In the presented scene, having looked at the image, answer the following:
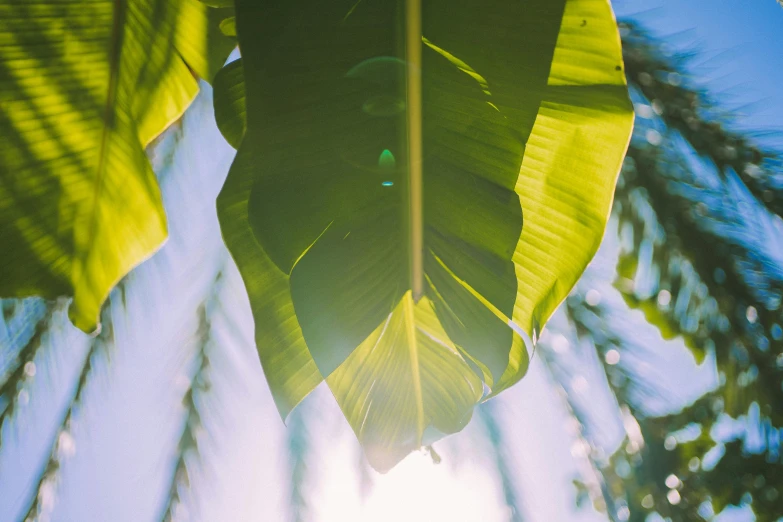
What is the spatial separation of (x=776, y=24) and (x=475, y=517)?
1.40 metres

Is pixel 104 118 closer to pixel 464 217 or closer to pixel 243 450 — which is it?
pixel 464 217

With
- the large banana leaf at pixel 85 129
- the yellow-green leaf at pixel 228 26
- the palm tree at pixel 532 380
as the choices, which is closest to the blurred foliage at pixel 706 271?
the palm tree at pixel 532 380

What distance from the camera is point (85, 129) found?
0.72 m

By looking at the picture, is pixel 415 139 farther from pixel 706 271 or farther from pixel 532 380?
pixel 532 380

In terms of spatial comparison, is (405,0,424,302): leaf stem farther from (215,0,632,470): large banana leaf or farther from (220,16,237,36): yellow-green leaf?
(220,16,237,36): yellow-green leaf

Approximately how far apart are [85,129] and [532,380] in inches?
46.6

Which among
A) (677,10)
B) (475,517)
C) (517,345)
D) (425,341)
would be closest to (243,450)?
(475,517)

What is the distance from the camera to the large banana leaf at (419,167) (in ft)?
1.73

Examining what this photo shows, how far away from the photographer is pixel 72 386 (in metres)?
1.27

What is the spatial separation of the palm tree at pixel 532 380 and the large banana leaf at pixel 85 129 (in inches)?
18.6

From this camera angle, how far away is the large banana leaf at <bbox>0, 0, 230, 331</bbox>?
26.3 inches

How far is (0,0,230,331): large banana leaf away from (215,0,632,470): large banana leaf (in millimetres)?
173

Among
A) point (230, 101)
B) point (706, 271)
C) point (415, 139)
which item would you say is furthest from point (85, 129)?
point (706, 271)

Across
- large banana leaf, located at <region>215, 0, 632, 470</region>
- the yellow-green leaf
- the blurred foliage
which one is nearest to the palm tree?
the blurred foliage
